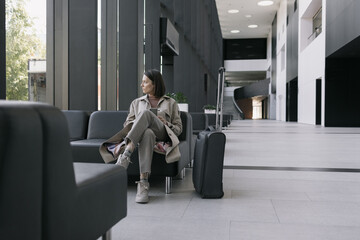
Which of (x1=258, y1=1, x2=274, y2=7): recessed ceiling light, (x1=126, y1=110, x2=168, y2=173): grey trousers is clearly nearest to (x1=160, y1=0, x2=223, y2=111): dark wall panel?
(x1=126, y1=110, x2=168, y2=173): grey trousers

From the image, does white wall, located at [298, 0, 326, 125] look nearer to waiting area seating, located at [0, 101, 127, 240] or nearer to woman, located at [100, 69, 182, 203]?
woman, located at [100, 69, 182, 203]

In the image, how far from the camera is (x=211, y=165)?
3.18 m

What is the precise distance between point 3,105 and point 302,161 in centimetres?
522

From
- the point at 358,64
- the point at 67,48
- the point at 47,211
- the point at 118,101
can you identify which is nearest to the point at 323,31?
the point at 358,64

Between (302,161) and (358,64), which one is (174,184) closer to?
(302,161)

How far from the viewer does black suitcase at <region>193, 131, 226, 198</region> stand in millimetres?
3182

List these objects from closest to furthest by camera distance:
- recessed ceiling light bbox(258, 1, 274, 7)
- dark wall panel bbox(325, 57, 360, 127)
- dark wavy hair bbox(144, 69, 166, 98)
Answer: dark wavy hair bbox(144, 69, 166, 98) < dark wall panel bbox(325, 57, 360, 127) < recessed ceiling light bbox(258, 1, 274, 7)

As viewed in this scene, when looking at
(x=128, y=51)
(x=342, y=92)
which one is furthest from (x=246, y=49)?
(x=128, y=51)

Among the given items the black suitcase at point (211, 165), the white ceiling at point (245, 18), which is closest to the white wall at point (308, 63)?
the white ceiling at point (245, 18)

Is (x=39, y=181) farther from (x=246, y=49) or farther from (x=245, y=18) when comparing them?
(x=246, y=49)

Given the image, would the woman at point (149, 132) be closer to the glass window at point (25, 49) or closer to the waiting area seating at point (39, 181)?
the waiting area seating at point (39, 181)

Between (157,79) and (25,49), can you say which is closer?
(157,79)

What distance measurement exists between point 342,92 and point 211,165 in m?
16.1

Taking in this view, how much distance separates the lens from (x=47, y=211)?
120 centimetres
